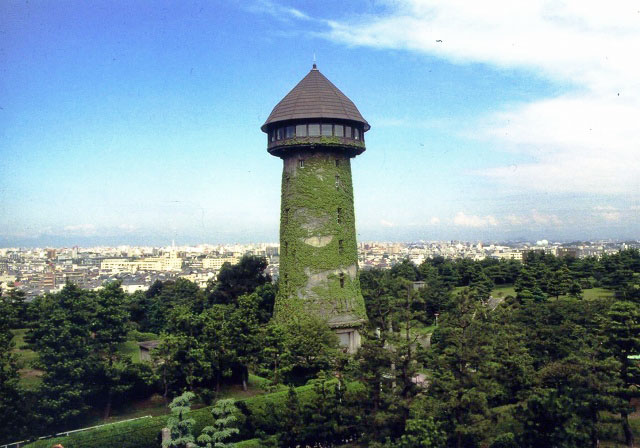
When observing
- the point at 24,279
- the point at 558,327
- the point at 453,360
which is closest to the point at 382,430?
the point at 453,360

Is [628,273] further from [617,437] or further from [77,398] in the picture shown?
[77,398]

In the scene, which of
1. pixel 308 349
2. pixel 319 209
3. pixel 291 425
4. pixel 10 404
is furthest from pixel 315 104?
pixel 10 404

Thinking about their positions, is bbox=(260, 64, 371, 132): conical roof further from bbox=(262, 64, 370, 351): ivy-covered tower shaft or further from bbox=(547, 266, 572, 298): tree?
bbox=(547, 266, 572, 298): tree

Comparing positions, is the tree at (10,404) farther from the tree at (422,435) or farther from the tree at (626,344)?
the tree at (626,344)

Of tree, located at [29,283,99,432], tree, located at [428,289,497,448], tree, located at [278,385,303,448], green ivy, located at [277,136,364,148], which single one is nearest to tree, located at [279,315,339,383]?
tree, located at [278,385,303,448]

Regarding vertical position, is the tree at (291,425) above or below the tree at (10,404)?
below

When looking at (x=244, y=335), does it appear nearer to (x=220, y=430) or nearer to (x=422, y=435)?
(x=220, y=430)

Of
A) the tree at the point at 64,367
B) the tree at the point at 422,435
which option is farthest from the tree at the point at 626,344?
the tree at the point at 64,367
